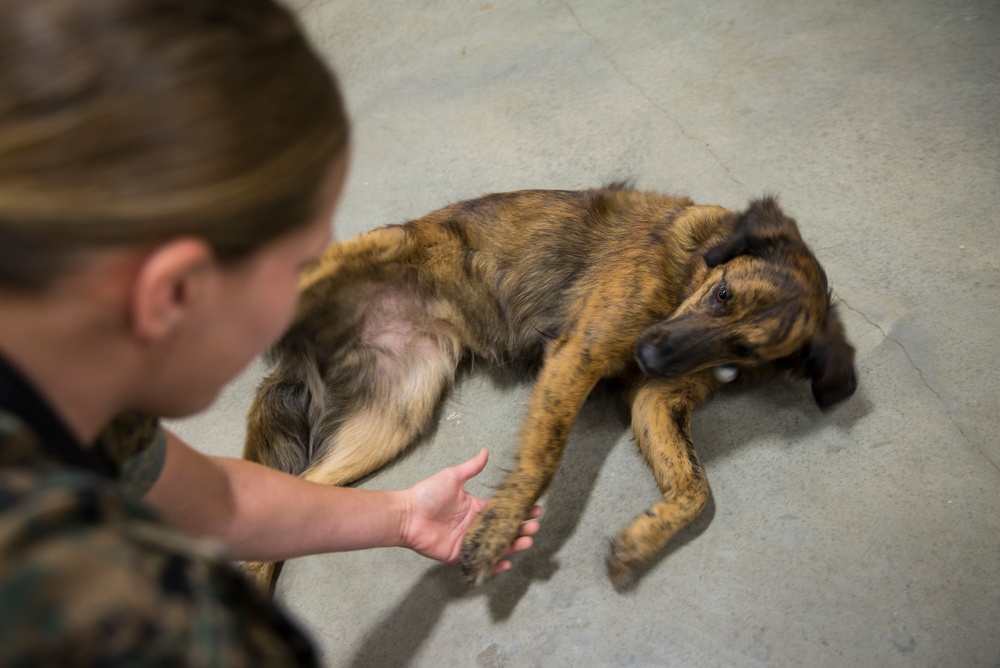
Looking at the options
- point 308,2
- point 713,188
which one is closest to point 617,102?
point 713,188

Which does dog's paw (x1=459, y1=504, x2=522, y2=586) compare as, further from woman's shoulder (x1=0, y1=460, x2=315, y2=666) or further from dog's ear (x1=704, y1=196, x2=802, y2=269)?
woman's shoulder (x1=0, y1=460, x2=315, y2=666)

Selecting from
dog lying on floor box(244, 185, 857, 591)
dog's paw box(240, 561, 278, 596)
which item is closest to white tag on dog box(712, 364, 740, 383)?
dog lying on floor box(244, 185, 857, 591)

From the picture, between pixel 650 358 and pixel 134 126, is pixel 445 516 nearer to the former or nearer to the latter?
pixel 650 358

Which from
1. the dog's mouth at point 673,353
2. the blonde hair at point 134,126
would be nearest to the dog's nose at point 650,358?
the dog's mouth at point 673,353

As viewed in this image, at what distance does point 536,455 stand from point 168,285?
1569 millimetres

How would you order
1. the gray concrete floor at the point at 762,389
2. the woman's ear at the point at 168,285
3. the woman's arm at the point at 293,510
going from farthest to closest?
1. the gray concrete floor at the point at 762,389
2. the woman's arm at the point at 293,510
3. the woman's ear at the point at 168,285

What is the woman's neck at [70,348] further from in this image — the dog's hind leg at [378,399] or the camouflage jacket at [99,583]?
the dog's hind leg at [378,399]

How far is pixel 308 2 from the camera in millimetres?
4027

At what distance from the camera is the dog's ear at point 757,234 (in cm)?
220

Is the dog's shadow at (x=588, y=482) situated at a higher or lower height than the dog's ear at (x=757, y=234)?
lower

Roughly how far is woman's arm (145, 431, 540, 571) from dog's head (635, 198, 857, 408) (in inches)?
26.6

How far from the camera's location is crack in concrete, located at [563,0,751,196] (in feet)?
9.55

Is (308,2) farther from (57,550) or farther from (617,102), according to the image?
(57,550)

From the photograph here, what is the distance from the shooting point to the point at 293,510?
160 centimetres
